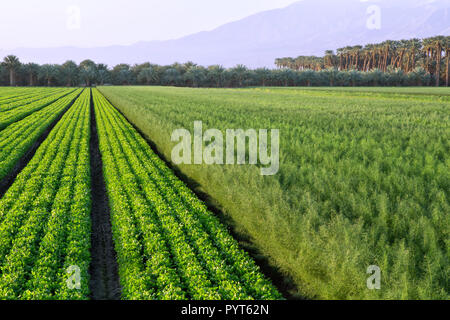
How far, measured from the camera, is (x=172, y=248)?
8070 millimetres

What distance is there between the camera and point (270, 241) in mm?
8453

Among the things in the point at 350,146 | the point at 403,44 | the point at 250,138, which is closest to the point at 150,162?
the point at 250,138

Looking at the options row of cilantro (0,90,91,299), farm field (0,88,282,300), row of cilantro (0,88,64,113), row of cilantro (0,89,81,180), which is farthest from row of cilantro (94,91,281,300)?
row of cilantro (0,88,64,113)

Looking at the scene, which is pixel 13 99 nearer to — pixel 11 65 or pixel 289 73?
pixel 11 65

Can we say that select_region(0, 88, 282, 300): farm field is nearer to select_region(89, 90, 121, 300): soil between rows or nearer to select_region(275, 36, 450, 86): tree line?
select_region(89, 90, 121, 300): soil between rows

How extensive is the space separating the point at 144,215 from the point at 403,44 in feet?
510

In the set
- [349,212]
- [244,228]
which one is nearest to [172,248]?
[244,228]

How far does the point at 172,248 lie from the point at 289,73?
120 m

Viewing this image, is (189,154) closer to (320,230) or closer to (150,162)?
(150,162)

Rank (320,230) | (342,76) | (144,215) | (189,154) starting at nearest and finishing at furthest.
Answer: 1. (320,230)
2. (144,215)
3. (189,154)
4. (342,76)

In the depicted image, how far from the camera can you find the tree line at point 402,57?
109 m

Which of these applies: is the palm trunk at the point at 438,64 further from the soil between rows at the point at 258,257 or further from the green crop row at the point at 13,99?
the soil between rows at the point at 258,257

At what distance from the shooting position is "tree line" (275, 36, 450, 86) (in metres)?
109
